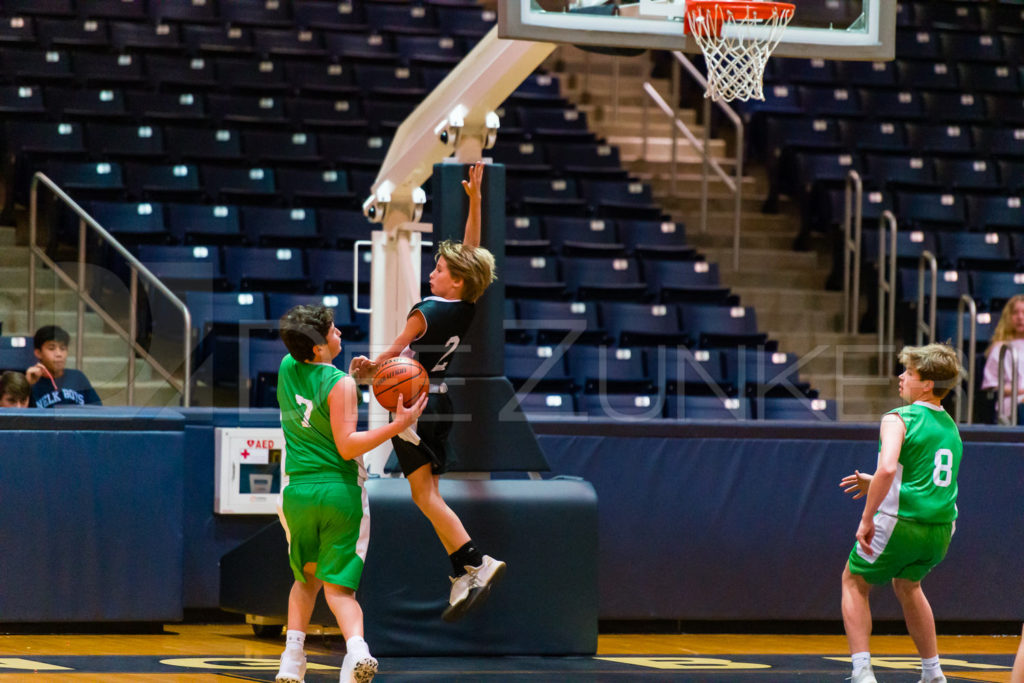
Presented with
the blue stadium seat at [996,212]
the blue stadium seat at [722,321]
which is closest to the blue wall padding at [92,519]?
the blue stadium seat at [722,321]

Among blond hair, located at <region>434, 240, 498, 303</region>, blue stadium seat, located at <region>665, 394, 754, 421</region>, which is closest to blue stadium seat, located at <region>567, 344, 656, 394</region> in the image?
blue stadium seat, located at <region>665, 394, 754, 421</region>

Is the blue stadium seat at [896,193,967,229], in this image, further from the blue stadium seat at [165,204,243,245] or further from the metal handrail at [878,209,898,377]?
the blue stadium seat at [165,204,243,245]

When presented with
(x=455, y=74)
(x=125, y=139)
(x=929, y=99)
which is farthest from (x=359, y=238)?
(x=929, y=99)

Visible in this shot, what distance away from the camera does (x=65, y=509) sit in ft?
26.6

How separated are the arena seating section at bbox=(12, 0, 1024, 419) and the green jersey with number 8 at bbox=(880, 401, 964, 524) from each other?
472cm

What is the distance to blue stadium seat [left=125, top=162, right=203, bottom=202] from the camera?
12866 mm

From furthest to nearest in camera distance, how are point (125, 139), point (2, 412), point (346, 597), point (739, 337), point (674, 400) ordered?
point (125, 139) → point (739, 337) → point (674, 400) → point (2, 412) → point (346, 597)

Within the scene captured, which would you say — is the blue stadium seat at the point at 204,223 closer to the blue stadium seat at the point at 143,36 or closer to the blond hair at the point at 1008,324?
the blue stadium seat at the point at 143,36

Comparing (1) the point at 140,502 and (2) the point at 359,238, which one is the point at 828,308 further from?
(1) the point at 140,502

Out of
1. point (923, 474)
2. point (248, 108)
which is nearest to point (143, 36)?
point (248, 108)

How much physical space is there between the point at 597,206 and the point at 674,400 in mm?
3554

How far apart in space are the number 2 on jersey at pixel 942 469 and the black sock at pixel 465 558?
6.93ft

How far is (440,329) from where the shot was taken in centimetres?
645

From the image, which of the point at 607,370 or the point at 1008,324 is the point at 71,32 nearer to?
the point at 607,370
